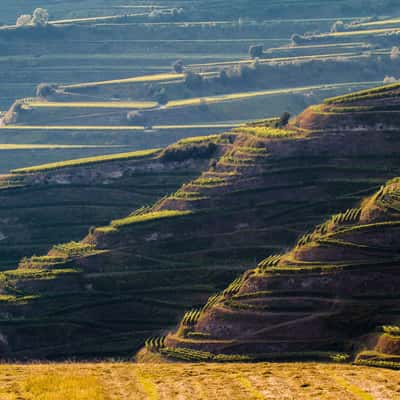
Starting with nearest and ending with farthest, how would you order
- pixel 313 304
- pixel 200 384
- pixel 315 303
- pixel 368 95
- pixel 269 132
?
1. pixel 200 384
2. pixel 313 304
3. pixel 315 303
4. pixel 368 95
5. pixel 269 132

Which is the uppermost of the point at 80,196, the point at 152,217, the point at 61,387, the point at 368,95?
the point at 368,95

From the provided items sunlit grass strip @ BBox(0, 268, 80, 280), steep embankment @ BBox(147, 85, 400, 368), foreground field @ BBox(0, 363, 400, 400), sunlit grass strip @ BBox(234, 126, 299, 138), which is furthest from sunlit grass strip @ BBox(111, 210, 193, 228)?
foreground field @ BBox(0, 363, 400, 400)

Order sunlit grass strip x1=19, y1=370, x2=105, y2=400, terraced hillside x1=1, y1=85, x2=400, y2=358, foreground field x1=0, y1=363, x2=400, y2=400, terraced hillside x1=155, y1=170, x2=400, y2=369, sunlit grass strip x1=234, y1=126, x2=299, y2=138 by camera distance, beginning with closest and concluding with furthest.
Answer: sunlit grass strip x1=19, y1=370, x2=105, y2=400 < foreground field x1=0, y1=363, x2=400, y2=400 < terraced hillside x1=155, y1=170, x2=400, y2=369 < terraced hillside x1=1, y1=85, x2=400, y2=358 < sunlit grass strip x1=234, y1=126, x2=299, y2=138

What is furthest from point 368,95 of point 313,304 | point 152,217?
point 313,304

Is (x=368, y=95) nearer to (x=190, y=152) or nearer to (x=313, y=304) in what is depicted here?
(x=190, y=152)

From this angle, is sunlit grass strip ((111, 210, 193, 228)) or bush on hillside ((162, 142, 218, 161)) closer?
sunlit grass strip ((111, 210, 193, 228))

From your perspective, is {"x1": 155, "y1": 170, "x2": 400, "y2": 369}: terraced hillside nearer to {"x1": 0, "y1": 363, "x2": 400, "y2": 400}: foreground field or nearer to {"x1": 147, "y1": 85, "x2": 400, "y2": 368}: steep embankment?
{"x1": 147, "y1": 85, "x2": 400, "y2": 368}: steep embankment

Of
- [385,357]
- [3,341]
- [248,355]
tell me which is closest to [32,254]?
[3,341]
